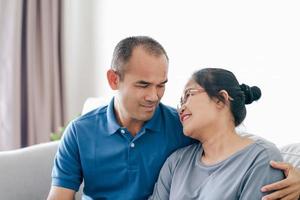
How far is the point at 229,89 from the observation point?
134cm

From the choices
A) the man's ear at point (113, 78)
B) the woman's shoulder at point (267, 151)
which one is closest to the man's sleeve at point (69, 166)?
the man's ear at point (113, 78)

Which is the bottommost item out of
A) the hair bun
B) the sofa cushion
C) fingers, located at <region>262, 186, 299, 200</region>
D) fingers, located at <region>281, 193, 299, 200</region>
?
the sofa cushion

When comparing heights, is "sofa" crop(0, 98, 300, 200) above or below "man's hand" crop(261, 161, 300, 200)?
below

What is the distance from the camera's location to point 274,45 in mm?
1855

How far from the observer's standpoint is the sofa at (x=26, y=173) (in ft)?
5.57

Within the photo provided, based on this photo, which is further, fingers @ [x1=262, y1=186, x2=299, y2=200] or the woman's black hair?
the woman's black hair

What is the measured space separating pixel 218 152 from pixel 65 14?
1915 mm

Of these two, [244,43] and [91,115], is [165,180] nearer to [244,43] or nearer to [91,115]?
[91,115]

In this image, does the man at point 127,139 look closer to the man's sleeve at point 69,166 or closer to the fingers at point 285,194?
the man's sleeve at point 69,166

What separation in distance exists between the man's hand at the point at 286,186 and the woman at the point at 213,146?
0.05 metres

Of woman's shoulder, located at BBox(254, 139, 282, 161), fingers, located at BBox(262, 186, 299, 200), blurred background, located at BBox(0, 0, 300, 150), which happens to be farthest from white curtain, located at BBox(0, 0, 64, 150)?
fingers, located at BBox(262, 186, 299, 200)

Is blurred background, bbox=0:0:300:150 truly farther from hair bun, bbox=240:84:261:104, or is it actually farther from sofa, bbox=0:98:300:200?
sofa, bbox=0:98:300:200

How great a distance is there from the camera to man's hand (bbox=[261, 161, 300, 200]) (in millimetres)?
1143

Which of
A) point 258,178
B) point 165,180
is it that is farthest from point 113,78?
point 258,178
